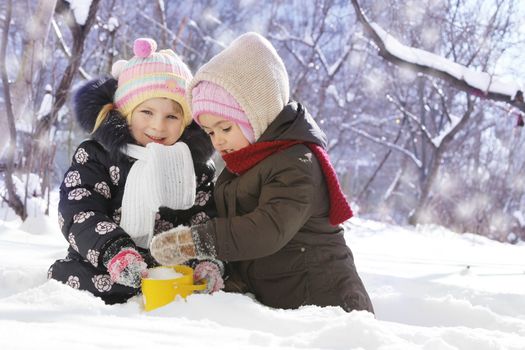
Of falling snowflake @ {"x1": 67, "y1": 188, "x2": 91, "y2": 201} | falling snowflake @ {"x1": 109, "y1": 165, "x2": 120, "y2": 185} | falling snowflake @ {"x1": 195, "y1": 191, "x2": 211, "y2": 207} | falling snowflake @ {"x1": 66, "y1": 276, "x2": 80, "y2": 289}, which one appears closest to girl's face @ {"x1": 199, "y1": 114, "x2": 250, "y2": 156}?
falling snowflake @ {"x1": 195, "y1": 191, "x2": 211, "y2": 207}

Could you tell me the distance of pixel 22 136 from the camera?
532 centimetres

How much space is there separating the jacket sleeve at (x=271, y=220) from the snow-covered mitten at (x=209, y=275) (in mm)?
148

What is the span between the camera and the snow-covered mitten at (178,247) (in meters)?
1.76

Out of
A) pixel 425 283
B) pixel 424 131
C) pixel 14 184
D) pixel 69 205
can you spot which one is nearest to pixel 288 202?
pixel 69 205

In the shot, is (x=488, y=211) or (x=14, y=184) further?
(x=488, y=211)

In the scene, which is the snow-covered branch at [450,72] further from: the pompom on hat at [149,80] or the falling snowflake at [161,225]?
the falling snowflake at [161,225]

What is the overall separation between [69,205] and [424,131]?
478 inches

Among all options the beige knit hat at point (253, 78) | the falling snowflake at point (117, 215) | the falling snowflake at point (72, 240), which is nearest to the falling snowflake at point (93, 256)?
the falling snowflake at point (72, 240)

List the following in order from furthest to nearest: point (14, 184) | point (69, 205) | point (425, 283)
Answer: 1. point (14, 184)
2. point (425, 283)
3. point (69, 205)

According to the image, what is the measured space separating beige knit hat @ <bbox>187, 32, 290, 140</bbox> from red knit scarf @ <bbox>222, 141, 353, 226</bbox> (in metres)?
0.07

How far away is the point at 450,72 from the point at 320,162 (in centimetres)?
432

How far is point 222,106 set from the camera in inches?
80.3

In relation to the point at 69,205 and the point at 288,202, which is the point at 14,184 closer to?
the point at 69,205

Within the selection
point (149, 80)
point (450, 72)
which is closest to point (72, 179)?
point (149, 80)
